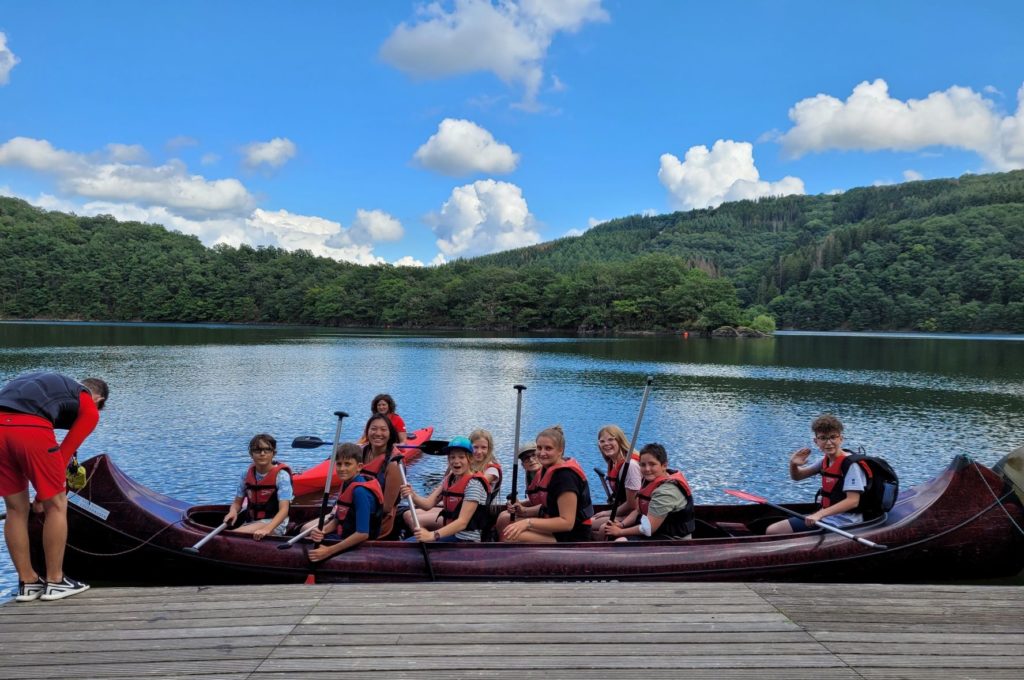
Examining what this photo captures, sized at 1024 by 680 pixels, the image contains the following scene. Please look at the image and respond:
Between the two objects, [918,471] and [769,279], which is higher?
[769,279]

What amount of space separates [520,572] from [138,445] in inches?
552

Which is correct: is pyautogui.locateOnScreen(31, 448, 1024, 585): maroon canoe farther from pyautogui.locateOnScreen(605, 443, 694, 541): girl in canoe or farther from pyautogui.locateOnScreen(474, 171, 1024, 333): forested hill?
pyautogui.locateOnScreen(474, 171, 1024, 333): forested hill

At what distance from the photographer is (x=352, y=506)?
644 centimetres

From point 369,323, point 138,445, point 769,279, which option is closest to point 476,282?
point 369,323

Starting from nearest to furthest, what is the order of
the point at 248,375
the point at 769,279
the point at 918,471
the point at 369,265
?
the point at 918,471
the point at 248,375
the point at 369,265
the point at 769,279

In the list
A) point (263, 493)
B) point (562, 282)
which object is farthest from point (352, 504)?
point (562, 282)

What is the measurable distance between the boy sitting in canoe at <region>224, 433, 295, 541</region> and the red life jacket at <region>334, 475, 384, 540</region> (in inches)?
28.6

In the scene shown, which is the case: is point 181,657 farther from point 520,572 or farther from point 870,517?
point 870,517

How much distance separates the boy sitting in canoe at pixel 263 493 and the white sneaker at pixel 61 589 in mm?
1823

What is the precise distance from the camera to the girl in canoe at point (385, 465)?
689 centimetres

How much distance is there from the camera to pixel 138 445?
16.6 metres

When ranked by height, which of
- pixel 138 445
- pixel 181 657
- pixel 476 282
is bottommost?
pixel 138 445

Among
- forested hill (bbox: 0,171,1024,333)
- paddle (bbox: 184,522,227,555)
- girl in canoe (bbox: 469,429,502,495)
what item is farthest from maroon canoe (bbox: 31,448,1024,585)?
forested hill (bbox: 0,171,1024,333)

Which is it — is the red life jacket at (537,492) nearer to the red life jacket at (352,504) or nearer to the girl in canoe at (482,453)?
the girl in canoe at (482,453)
